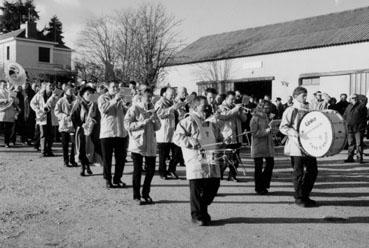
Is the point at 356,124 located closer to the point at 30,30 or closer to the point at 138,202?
the point at 138,202

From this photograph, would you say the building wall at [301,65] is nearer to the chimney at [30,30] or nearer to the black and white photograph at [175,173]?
the black and white photograph at [175,173]

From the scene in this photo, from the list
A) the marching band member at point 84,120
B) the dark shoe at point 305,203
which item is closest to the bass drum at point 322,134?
the dark shoe at point 305,203

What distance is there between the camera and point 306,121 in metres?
7.18

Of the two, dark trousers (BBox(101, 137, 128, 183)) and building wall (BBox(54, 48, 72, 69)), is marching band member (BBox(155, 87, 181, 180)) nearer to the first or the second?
dark trousers (BBox(101, 137, 128, 183))

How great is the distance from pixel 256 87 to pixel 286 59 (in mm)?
4183

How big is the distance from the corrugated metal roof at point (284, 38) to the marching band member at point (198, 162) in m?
22.8

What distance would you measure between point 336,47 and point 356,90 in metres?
3.50

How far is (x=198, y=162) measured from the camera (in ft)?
20.7

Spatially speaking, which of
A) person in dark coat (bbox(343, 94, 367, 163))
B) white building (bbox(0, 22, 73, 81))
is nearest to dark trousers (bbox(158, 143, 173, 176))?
person in dark coat (bbox(343, 94, 367, 163))

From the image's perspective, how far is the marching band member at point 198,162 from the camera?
6297 millimetres

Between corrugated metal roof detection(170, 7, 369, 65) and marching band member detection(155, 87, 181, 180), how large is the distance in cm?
1984

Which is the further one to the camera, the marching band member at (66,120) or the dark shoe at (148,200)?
the marching band member at (66,120)

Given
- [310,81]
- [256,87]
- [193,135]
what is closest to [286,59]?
[310,81]

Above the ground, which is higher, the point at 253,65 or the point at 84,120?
the point at 253,65
